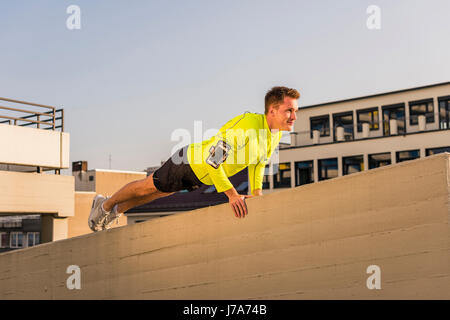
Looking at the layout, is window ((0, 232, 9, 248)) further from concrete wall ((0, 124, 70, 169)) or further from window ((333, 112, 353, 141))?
concrete wall ((0, 124, 70, 169))

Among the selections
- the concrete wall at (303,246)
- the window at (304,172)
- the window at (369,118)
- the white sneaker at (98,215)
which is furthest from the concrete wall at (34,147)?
the window at (369,118)

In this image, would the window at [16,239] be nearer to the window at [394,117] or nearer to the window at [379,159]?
the window at [379,159]

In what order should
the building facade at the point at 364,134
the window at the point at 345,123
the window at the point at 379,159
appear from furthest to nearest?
1. the window at the point at 345,123
2. the window at the point at 379,159
3. the building facade at the point at 364,134

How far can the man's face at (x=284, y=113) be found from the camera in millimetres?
4922

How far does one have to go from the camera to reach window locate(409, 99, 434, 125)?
34438 mm

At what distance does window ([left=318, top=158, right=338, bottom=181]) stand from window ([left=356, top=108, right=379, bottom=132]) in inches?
115

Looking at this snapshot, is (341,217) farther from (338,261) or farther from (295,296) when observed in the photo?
(295,296)

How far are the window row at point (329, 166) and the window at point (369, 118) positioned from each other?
2177mm

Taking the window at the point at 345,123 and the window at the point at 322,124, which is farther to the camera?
the window at the point at 322,124

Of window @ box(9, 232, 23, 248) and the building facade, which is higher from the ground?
the building facade

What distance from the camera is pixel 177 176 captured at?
18.4 ft

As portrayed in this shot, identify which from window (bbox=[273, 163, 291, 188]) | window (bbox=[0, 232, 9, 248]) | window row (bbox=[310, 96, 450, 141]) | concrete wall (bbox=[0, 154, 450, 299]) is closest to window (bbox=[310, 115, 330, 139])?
window row (bbox=[310, 96, 450, 141])

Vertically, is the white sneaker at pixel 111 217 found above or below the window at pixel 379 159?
below
